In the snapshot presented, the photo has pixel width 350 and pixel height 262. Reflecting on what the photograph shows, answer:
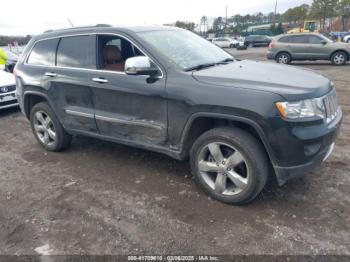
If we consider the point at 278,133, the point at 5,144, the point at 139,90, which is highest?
the point at 139,90

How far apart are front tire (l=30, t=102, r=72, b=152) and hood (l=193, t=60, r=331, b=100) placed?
249cm

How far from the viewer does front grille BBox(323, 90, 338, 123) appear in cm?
297

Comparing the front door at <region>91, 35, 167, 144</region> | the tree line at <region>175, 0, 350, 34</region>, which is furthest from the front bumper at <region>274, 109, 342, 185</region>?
the tree line at <region>175, 0, 350, 34</region>

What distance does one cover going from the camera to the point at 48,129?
15.9 feet

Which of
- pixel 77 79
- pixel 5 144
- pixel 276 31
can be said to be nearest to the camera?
pixel 77 79

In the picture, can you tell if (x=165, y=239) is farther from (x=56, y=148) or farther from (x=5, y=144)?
(x=5, y=144)

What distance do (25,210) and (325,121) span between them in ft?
10.5

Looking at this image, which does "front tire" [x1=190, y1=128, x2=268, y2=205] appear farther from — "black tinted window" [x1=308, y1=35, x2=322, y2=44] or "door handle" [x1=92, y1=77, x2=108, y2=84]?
"black tinted window" [x1=308, y1=35, x2=322, y2=44]

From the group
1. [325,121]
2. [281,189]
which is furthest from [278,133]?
[281,189]

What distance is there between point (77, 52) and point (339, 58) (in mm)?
13497

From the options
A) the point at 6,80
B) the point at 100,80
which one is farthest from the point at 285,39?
the point at 100,80

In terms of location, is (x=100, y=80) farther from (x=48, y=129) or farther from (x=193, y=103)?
(x=48, y=129)

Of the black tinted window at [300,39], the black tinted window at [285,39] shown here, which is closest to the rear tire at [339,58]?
the black tinted window at [300,39]

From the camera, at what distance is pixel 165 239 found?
9.15 ft
